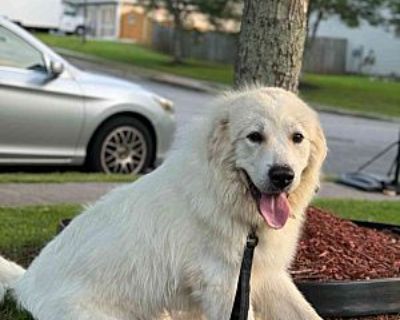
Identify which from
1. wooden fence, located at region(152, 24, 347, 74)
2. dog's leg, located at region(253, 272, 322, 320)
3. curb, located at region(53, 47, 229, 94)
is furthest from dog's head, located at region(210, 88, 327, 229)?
wooden fence, located at region(152, 24, 347, 74)

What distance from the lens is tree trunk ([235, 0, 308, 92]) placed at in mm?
5574

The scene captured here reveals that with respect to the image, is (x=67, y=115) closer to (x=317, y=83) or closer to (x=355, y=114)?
(x=355, y=114)

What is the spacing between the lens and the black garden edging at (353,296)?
15.9 ft

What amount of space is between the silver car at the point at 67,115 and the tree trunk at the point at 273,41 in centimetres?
431

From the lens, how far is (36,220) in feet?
23.9

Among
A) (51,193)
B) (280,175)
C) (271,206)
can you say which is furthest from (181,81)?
(280,175)

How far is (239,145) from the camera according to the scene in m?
3.82

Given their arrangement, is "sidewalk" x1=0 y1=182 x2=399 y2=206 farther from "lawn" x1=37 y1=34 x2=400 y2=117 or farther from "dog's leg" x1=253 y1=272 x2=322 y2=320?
"lawn" x1=37 y1=34 x2=400 y2=117

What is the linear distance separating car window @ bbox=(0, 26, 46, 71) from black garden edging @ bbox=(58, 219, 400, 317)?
5746 millimetres

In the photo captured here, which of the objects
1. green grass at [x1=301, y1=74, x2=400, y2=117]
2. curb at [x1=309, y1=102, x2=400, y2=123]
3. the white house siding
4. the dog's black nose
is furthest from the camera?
the white house siding

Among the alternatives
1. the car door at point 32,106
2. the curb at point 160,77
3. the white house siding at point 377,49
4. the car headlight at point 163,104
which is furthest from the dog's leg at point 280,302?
the white house siding at point 377,49

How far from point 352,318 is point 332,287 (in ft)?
0.94

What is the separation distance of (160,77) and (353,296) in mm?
29594

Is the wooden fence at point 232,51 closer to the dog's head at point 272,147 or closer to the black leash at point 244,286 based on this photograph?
the dog's head at point 272,147
